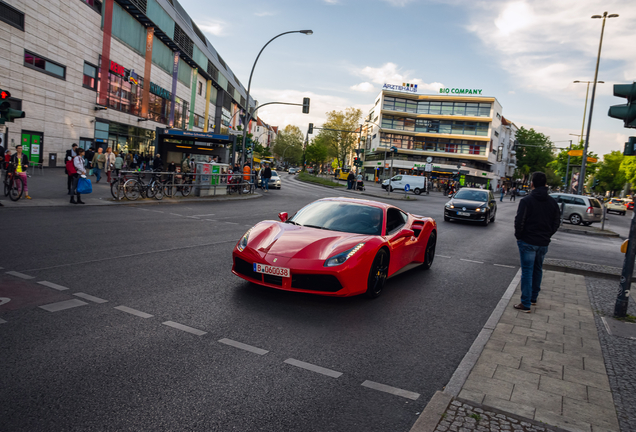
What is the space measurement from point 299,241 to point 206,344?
6.73 feet

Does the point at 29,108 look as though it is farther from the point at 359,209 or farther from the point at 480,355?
the point at 480,355

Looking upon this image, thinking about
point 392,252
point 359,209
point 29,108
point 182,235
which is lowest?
point 182,235

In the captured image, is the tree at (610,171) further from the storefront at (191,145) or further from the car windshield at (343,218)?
the car windshield at (343,218)

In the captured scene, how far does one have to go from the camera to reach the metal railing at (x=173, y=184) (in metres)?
17.2

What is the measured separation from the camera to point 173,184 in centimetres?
2020

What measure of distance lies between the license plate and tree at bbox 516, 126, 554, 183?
112745 millimetres

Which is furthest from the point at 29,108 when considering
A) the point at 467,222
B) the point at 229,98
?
the point at 229,98

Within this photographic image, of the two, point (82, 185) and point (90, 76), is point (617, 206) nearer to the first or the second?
point (90, 76)

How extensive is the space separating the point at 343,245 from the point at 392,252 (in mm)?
1119

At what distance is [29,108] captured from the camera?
26.8 m

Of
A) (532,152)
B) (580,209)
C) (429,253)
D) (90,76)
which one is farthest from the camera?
(532,152)

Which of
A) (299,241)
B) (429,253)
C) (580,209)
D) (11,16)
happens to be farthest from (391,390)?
(11,16)

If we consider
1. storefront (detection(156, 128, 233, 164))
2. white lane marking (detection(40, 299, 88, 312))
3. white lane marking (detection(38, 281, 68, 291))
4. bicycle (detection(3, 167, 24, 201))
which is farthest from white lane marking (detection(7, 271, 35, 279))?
storefront (detection(156, 128, 233, 164))

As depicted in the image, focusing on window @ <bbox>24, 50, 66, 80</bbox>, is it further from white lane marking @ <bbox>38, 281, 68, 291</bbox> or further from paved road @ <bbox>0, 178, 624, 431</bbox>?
white lane marking @ <bbox>38, 281, 68, 291</bbox>
